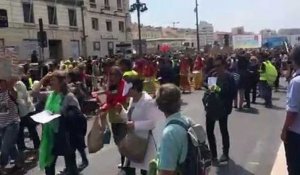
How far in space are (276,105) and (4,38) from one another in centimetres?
2515

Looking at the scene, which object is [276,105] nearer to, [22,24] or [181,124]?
[181,124]

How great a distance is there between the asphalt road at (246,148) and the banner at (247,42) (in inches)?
1352

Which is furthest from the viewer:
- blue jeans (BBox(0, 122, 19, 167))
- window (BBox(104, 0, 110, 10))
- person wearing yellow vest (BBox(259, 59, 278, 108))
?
window (BBox(104, 0, 110, 10))

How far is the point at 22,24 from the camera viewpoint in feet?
128

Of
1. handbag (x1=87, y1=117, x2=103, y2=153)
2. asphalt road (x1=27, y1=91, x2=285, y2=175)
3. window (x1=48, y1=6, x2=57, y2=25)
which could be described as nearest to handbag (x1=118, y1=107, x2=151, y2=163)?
handbag (x1=87, y1=117, x2=103, y2=153)

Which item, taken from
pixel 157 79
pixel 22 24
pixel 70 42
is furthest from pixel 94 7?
pixel 157 79

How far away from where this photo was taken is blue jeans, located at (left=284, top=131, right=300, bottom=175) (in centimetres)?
514

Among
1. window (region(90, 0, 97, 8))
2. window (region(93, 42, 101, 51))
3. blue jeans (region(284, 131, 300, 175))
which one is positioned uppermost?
window (region(90, 0, 97, 8))

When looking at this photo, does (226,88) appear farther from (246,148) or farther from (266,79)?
(266,79)

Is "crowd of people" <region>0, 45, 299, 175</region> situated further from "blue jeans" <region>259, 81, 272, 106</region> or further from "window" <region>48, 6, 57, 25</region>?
"window" <region>48, 6, 57, 25</region>

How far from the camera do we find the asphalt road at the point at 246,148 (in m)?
7.79

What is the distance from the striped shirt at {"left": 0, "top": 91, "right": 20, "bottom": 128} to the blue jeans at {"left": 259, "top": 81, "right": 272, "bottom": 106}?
9.66 m

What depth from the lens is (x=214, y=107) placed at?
307 inches

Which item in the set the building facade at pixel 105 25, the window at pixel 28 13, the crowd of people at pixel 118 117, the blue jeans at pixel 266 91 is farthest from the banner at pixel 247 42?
→ the crowd of people at pixel 118 117
